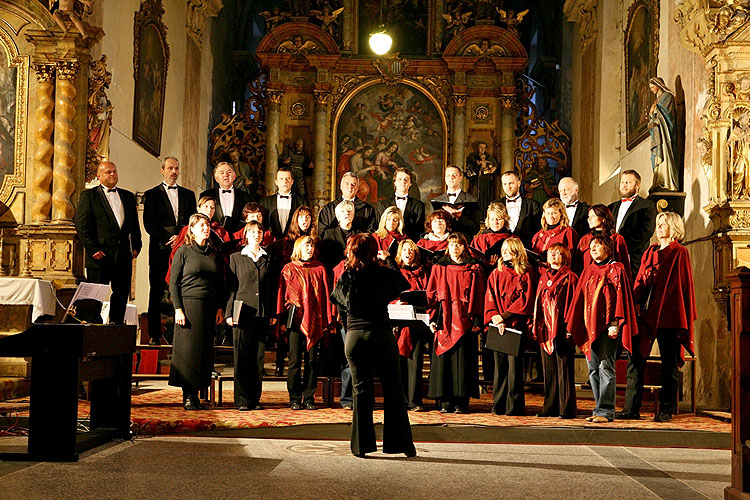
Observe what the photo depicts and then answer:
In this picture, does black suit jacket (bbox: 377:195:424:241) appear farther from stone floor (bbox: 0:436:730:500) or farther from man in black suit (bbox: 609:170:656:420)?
stone floor (bbox: 0:436:730:500)

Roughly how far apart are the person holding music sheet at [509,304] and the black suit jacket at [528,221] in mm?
917

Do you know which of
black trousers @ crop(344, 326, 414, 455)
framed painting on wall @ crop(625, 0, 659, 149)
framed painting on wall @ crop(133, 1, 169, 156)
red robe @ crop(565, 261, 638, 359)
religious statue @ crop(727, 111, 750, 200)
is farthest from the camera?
framed painting on wall @ crop(133, 1, 169, 156)

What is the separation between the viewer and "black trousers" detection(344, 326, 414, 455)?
5.57 m

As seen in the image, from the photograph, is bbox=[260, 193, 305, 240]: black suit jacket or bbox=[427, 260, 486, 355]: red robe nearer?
bbox=[427, 260, 486, 355]: red robe

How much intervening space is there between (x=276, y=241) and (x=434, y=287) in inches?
61.4

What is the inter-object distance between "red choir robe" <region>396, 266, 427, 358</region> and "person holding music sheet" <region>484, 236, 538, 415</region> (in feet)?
1.96

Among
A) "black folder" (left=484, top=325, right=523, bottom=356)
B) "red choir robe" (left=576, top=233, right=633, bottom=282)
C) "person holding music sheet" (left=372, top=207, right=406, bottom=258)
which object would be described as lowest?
"black folder" (left=484, top=325, right=523, bottom=356)

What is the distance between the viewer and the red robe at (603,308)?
24.7ft

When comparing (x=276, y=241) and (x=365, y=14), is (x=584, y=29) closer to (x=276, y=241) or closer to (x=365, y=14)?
(x=365, y=14)

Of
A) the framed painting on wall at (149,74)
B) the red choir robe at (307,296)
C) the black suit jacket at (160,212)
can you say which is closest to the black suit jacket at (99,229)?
the black suit jacket at (160,212)

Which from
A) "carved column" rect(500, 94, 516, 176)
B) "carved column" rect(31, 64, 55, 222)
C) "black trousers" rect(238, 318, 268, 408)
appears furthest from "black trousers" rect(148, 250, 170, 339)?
"carved column" rect(500, 94, 516, 176)

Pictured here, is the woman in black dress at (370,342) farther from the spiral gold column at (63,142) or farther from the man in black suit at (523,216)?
the spiral gold column at (63,142)

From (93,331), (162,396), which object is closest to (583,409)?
(162,396)

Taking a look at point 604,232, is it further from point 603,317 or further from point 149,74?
point 149,74
